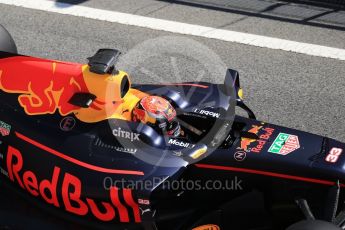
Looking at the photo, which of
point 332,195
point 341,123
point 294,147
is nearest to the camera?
point 332,195

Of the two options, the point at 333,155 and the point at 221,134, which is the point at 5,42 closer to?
the point at 221,134

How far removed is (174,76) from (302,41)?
2.05m

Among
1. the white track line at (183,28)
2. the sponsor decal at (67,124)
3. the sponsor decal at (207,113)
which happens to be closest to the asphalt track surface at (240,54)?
the white track line at (183,28)

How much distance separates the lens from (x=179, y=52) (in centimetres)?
744

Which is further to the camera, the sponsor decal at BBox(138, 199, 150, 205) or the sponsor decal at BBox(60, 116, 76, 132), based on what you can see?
the sponsor decal at BBox(60, 116, 76, 132)

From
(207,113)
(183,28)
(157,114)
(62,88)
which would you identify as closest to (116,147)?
(157,114)

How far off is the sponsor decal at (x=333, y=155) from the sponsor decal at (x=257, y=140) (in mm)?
448

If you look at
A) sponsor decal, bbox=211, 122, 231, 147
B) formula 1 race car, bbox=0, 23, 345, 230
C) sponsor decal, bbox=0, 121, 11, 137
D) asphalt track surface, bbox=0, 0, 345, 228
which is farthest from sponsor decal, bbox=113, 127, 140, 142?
asphalt track surface, bbox=0, 0, 345, 228

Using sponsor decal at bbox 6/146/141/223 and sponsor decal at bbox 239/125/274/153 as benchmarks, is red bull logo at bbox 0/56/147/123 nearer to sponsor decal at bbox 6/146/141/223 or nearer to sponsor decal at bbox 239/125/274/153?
sponsor decal at bbox 6/146/141/223

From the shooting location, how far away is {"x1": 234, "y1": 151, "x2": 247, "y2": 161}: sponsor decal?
13.1 ft

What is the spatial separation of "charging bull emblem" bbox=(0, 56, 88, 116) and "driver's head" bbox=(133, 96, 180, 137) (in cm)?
47

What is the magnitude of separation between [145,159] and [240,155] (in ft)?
2.20

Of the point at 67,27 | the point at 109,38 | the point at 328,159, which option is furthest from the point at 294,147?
the point at 67,27

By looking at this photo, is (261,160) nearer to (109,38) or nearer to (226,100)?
(226,100)
